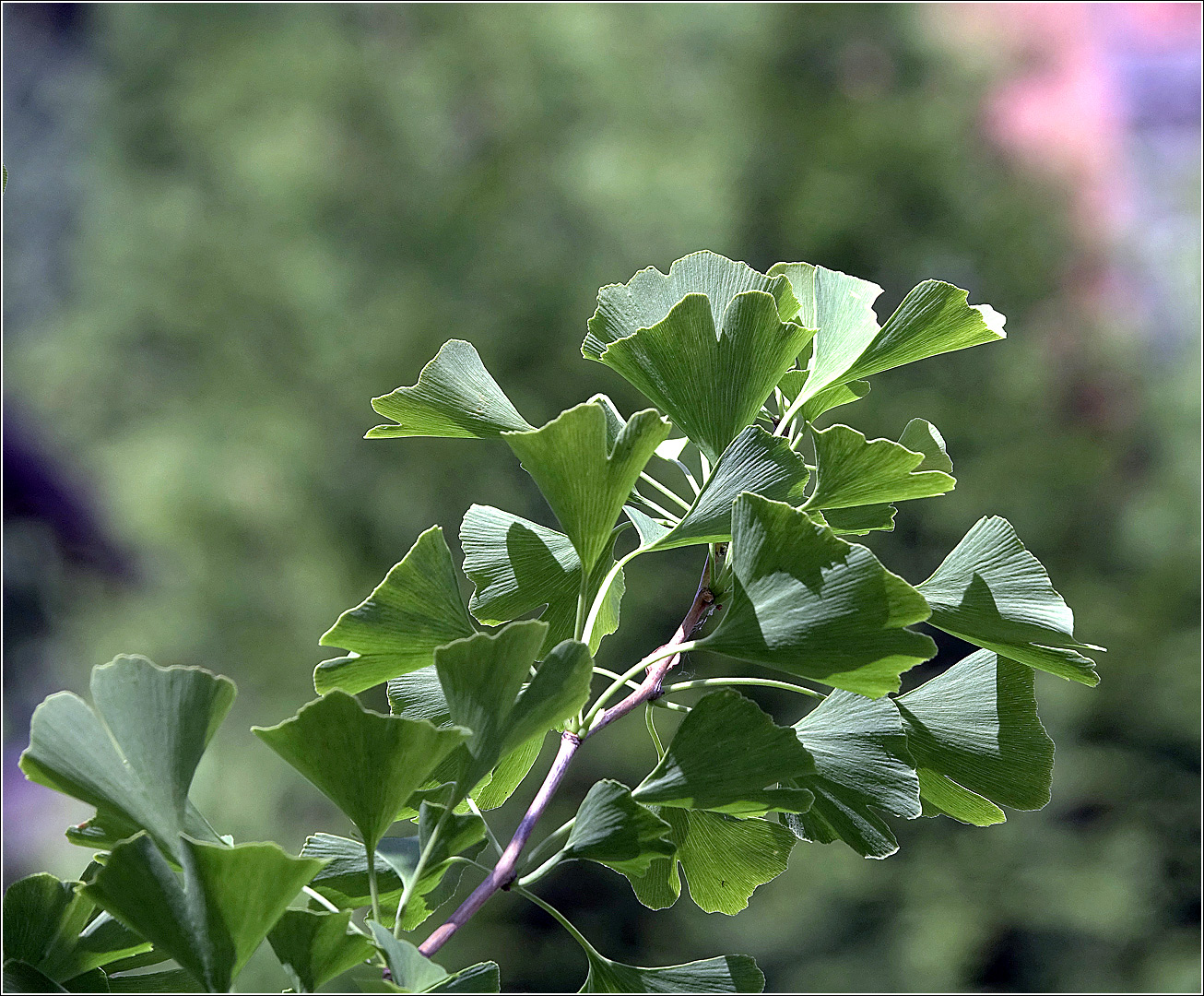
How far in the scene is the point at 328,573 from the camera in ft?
8.43

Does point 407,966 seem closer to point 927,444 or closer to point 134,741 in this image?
point 134,741

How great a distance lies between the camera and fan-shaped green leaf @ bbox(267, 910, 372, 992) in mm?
164

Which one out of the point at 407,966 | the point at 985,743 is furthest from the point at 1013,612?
the point at 407,966

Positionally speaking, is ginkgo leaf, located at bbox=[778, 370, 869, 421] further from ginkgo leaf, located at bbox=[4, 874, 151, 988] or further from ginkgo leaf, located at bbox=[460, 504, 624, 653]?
ginkgo leaf, located at bbox=[4, 874, 151, 988]

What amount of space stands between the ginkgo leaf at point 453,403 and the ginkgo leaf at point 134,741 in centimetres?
8

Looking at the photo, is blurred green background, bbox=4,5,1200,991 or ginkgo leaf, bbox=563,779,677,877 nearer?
ginkgo leaf, bbox=563,779,677,877

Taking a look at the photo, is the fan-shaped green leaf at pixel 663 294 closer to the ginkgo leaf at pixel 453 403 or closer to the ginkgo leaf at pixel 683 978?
the ginkgo leaf at pixel 453 403

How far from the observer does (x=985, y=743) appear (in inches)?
8.9

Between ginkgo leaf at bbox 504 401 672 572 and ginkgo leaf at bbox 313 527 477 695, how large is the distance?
0.03 meters

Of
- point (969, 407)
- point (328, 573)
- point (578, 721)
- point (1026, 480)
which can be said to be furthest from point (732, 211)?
point (578, 721)

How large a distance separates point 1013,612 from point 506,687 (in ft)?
0.34

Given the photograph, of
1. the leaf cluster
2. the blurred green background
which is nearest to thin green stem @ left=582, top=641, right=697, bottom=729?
the leaf cluster

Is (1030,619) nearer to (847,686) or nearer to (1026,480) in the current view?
(847,686)

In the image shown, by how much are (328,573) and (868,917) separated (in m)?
1.59
